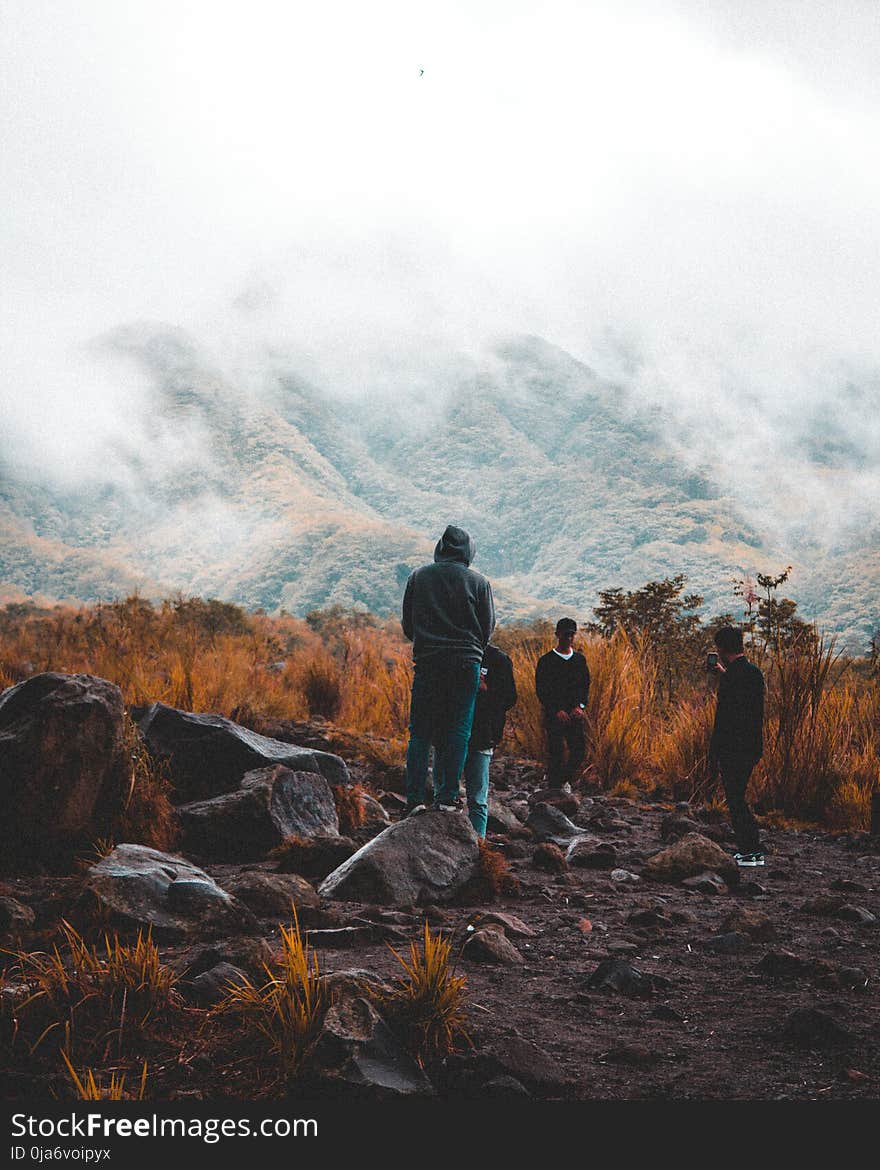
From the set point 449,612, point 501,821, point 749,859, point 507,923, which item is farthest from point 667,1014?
point 501,821

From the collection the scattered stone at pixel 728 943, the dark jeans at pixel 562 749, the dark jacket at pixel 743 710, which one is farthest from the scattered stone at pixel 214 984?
the dark jeans at pixel 562 749

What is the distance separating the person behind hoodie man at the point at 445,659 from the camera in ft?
18.8

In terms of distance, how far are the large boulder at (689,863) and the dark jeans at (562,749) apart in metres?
3.03

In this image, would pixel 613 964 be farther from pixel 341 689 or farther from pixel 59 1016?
pixel 341 689

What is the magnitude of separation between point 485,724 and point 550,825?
1384 millimetres

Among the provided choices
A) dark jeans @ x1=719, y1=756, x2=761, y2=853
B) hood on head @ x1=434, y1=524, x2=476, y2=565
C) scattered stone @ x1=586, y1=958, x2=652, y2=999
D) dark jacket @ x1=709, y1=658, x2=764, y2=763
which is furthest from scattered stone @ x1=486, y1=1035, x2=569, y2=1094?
dark jacket @ x1=709, y1=658, x2=764, y2=763

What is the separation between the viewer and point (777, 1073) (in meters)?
2.86

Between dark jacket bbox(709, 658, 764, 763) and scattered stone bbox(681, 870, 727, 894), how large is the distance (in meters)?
1.35

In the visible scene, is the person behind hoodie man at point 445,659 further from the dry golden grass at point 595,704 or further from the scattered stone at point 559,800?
the scattered stone at point 559,800

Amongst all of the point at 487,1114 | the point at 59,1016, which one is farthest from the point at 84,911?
the point at 487,1114

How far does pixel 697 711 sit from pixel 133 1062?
737 cm

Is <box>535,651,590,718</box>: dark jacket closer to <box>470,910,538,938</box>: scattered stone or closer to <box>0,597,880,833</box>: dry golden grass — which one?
<box>0,597,880,833</box>: dry golden grass

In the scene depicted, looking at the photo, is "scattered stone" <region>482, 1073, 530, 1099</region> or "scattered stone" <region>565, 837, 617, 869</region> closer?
"scattered stone" <region>482, 1073, 530, 1099</region>

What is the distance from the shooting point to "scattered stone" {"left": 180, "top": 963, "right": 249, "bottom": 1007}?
3123 mm
